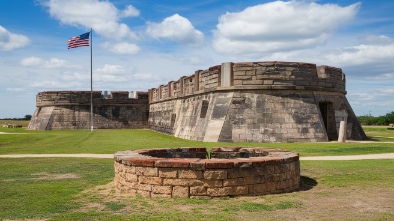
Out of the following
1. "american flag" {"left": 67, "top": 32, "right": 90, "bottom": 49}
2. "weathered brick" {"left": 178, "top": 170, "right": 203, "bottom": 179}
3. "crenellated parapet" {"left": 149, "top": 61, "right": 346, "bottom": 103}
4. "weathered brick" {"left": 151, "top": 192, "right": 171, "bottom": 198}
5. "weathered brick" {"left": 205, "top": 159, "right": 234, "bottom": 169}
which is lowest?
"weathered brick" {"left": 151, "top": 192, "right": 171, "bottom": 198}

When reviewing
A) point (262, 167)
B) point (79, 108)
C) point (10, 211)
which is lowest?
point (10, 211)

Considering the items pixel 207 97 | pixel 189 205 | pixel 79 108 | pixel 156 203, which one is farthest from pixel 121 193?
pixel 79 108

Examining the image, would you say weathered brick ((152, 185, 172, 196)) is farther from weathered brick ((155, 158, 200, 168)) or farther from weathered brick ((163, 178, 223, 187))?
weathered brick ((155, 158, 200, 168))

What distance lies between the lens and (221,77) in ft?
65.7

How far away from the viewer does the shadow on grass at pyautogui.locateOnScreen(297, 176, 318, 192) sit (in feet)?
25.1

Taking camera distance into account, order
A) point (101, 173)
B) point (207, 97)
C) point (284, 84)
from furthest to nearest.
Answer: point (207, 97) < point (284, 84) < point (101, 173)

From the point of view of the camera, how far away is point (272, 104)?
18.8 m

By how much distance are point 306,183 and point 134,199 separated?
371cm

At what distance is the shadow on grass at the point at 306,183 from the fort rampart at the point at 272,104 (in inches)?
365

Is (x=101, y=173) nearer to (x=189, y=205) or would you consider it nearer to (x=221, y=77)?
(x=189, y=205)

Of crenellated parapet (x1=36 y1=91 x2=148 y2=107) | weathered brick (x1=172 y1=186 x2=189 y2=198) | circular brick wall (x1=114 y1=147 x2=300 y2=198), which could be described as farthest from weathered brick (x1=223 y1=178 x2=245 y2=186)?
crenellated parapet (x1=36 y1=91 x2=148 y2=107)

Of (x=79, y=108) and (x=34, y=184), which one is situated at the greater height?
(x=79, y=108)

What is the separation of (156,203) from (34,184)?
322 cm

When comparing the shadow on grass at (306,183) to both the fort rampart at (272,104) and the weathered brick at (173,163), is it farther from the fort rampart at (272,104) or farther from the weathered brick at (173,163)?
the fort rampart at (272,104)
